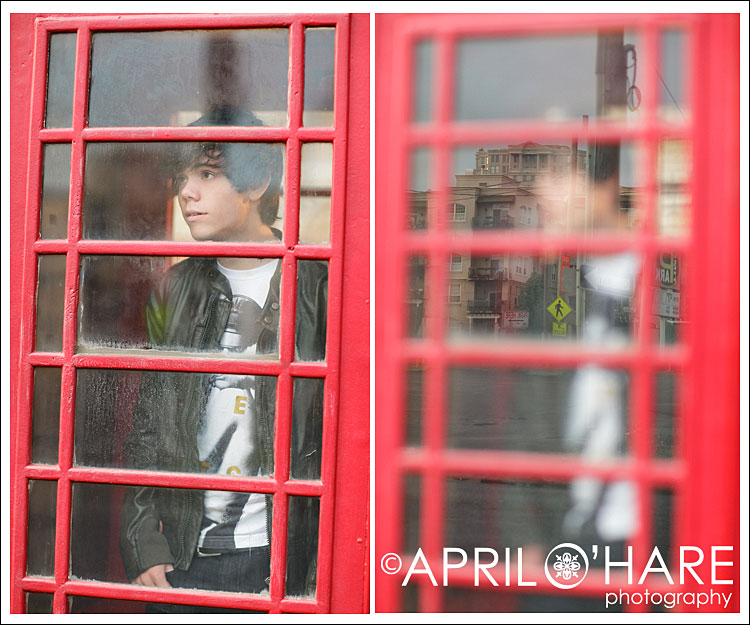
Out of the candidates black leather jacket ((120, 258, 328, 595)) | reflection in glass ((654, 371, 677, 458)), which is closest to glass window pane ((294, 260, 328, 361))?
black leather jacket ((120, 258, 328, 595))

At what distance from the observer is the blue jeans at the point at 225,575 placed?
2.21 meters

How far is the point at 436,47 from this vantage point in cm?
213

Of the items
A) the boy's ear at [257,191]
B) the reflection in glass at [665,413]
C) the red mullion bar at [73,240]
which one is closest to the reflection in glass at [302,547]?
the red mullion bar at [73,240]

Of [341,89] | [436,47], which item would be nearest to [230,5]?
[341,89]

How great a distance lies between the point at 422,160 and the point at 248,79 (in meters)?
0.64

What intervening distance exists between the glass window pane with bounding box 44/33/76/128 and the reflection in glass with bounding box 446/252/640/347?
141 cm

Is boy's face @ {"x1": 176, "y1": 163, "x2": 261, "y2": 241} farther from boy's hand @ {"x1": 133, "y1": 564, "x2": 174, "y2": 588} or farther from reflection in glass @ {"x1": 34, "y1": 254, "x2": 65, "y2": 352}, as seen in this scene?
boy's hand @ {"x1": 133, "y1": 564, "x2": 174, "y2": 588}

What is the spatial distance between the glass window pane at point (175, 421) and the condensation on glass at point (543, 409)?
65 cm

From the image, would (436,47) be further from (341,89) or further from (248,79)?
(248,79)

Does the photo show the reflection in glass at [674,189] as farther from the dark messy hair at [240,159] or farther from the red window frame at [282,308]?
the dark messy hair at [240,159]

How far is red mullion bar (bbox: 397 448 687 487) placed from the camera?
2.10 m

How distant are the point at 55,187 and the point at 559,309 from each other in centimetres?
173

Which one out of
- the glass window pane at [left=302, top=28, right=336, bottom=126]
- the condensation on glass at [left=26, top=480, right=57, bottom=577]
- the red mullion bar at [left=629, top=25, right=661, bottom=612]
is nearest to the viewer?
the red mullion bar at [left=629, top=25, right=661, bottom=612]

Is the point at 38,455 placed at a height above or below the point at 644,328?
below
